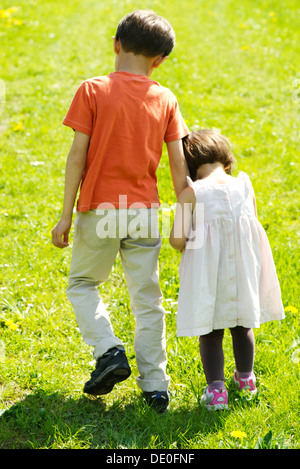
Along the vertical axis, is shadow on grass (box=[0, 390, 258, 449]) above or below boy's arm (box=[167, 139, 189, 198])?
below

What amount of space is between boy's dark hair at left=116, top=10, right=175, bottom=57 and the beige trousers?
670 millimetres

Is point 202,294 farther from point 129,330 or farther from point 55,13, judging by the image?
point 55,13

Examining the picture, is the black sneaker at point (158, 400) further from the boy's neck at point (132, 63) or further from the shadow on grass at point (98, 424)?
the boy's neck at point (132, 63)

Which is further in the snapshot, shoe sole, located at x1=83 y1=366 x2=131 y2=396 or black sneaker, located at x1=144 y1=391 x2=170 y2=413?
black sneaker, located at x1=144 y1=391 x2=170 y2=413

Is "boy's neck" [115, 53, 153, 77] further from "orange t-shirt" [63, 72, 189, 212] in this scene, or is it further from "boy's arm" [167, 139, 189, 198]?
"boy's arm" [167, 139, 189, 198]

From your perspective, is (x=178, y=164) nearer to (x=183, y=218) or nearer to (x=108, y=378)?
(x=183, y=218)

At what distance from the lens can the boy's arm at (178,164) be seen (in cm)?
268

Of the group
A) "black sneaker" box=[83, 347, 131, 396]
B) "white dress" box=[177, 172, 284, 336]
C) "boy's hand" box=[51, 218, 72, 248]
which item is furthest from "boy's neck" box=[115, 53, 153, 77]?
"black sneaker" box=[83, 347, 131, 396]

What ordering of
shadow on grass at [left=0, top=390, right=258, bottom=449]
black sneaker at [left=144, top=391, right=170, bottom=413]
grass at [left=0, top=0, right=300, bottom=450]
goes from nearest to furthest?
shadow on grass at [left=0, top=390, right=258, bottom=449]
grass at [left=0, top=0, right=300, bottom=450]
black sneaker at [left=144, top=391, right=170, bottom=413]

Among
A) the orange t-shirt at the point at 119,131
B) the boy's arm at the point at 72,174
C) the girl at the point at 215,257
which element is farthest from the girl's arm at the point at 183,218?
the boy's arm at the point at 72,174

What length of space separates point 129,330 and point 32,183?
6.46 feet

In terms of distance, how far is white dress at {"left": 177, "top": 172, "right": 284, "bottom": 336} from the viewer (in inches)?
101

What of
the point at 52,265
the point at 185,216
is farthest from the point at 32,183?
Answer: the point at 185,216

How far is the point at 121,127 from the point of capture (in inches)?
97.9
